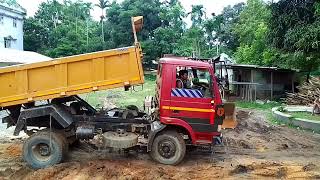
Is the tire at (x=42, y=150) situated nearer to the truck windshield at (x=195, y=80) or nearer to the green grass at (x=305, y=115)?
the truck windshield at (x=195, y=80)

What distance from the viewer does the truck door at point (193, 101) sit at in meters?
8.68

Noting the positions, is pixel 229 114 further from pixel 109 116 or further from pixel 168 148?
pixel 109 116

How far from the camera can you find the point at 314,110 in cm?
1656

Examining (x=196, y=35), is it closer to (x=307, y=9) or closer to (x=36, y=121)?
(x=307, y=9)

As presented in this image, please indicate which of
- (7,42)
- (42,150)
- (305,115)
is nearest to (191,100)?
(42,150)

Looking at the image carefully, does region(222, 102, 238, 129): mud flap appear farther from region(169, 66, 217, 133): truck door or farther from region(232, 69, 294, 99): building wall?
region(232, 69, 294, 99): building wall

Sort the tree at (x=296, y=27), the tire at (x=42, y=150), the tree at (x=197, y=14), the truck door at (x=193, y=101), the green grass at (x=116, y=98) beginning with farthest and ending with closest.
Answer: the tree at (x=197, y=14)
the green grass at (x=116, y=98)
the tree at (x=296, y=27)
the truck door at (x=193, y=101)
the tire at (x=42, y=150)

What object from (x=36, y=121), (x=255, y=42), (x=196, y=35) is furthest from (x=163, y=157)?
(x=196, y=35)

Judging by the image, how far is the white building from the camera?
1591 inches

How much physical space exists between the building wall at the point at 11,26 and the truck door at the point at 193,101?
1389 inches

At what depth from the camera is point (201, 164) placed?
8898 millimetres

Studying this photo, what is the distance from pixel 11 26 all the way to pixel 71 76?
36.7 meters

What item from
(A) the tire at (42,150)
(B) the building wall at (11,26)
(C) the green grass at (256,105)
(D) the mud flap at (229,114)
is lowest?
(A) the tire at (42,150)

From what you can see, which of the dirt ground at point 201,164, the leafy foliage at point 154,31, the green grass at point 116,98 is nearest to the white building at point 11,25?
the leafy foliage at point 154,31
